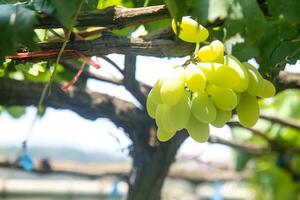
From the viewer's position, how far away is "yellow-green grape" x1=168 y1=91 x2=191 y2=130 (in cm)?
61

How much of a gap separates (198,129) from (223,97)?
51 mm

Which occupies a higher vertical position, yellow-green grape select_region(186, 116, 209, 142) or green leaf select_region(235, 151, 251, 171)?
yellow-green grape select_region(186, 116, 209, 142)

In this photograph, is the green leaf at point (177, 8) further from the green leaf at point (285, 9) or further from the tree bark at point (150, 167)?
the tree bark at point (150, 167)

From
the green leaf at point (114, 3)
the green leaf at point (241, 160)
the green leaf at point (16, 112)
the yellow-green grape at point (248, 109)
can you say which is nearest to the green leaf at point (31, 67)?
the green leaf at point (114, 3)

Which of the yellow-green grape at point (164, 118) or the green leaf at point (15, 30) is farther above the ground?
the green leaf at point (15, 30)

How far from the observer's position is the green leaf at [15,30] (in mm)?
602


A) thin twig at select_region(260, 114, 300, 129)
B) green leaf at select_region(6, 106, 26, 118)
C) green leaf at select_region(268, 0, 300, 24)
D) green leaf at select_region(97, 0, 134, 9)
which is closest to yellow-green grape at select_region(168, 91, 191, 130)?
green leaf at select_region(268, 0, 300, 24)

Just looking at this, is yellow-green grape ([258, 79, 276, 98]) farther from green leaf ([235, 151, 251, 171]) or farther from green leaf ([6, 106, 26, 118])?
green leaf ([235, 151, 251, 171])

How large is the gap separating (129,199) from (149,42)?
635mm

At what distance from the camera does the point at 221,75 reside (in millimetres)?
592

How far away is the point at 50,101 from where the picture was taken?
117 centimetres

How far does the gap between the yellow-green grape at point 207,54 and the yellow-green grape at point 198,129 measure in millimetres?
66

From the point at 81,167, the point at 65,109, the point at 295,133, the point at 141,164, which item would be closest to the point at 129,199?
the point at 141,164

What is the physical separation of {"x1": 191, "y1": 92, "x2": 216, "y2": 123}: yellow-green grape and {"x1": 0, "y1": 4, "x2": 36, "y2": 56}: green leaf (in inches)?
7.2
